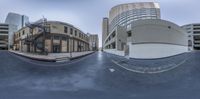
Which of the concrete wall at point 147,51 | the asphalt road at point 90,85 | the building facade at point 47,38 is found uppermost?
the building facade at point 47,38

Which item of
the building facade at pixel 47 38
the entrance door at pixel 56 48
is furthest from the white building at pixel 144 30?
the entrance door at pixel 56 48

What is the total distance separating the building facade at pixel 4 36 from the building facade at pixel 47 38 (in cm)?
33

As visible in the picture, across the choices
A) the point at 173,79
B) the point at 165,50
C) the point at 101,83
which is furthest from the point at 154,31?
the point at 101,83

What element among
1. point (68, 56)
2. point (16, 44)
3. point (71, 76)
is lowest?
point (71, 76)

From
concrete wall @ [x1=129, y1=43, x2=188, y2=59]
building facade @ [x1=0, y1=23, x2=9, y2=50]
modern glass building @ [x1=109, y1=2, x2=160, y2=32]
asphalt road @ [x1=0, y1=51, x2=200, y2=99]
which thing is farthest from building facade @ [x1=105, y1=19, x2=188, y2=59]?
building facade @ [x1=0, y1=23, x2=9, y2=50]

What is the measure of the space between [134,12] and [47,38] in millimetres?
2934

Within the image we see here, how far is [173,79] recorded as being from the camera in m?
5.75

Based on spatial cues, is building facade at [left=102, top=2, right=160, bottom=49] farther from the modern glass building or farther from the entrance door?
the entrance door

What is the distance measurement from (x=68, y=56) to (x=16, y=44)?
1.75 m

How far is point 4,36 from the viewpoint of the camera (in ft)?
18.9

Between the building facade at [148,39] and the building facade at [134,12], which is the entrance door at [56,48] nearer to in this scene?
the building facade at [134,12]

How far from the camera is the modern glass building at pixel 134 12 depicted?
5.19m

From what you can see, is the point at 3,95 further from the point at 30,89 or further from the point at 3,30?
the point at 3,30

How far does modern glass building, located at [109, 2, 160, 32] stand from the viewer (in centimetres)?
519
